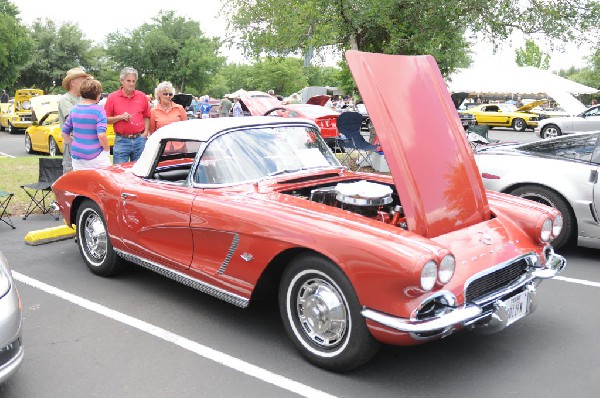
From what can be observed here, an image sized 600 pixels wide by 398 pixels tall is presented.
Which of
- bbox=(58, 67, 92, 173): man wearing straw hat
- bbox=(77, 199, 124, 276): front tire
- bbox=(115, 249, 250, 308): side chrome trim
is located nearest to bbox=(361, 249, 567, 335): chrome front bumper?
bbox=(115, 249, 250, 308): side chrome trim

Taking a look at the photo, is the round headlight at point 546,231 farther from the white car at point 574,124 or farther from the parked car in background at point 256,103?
the white car at point 574,124

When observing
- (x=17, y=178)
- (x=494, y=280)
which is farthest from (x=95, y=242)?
(x=17, y=178)

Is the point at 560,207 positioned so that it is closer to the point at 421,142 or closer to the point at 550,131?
the point at 421,142

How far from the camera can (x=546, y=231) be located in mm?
4004

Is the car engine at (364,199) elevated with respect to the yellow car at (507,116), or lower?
elevated

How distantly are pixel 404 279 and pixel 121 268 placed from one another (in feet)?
10.3

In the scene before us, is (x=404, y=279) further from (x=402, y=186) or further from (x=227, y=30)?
(x=227, y=30)

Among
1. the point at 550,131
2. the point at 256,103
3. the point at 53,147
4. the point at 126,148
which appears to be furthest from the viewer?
the point at 550,131

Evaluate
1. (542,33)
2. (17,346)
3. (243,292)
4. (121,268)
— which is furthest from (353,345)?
(542,33)

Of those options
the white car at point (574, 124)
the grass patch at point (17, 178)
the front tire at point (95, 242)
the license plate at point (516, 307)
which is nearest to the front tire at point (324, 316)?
the license plate at point (516, 307)

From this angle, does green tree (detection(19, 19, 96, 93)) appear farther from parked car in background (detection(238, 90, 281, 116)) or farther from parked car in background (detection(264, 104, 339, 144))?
parked car in background (detection(264, 104, 339, 144))

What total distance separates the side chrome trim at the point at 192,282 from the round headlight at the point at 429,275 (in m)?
1.27

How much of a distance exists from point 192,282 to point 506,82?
2866cm

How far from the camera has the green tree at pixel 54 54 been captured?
5031 cm
